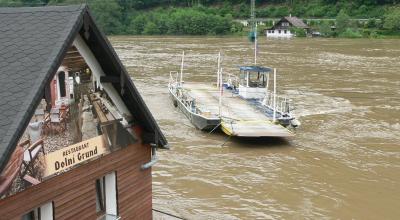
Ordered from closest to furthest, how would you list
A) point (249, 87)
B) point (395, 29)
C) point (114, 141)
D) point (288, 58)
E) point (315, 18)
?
point (114, 141) → point (249, 87) → point (288, 58) → point (395, 29) → point (315, 18)

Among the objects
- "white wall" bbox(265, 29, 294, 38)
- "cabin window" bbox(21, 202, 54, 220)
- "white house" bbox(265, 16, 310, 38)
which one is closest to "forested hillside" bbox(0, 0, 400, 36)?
"white house" bbox(265, 16, 310, 38)

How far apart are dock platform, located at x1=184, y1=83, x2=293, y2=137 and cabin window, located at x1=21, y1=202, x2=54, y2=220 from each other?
14.8 metres

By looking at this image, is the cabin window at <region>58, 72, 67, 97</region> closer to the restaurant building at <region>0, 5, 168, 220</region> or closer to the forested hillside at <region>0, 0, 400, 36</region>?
the restaurant building at <region>0, 5, 168, 220</region>

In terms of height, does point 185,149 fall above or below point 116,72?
below

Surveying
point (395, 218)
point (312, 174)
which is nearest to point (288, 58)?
point (312, 174)

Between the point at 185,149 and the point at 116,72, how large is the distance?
48.5 feet

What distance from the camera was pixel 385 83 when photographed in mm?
A: 41531

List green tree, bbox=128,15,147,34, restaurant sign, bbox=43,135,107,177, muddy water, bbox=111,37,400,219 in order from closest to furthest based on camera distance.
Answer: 1. restaurant sign, bbox=43,135,107,177
2. muddy water, bbox=111,37,400,219
3. green tree, bbox=128,15,147,34

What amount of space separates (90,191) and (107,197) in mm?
780

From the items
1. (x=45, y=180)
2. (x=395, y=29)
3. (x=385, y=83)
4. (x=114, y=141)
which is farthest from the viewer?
(x=395, y=29)

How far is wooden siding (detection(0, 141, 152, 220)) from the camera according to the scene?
24.1 feet

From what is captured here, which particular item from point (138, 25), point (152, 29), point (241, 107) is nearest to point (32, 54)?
point (241, 107)

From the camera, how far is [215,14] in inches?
5290

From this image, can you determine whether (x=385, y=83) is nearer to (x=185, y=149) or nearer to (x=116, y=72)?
(x=185, y=149)
